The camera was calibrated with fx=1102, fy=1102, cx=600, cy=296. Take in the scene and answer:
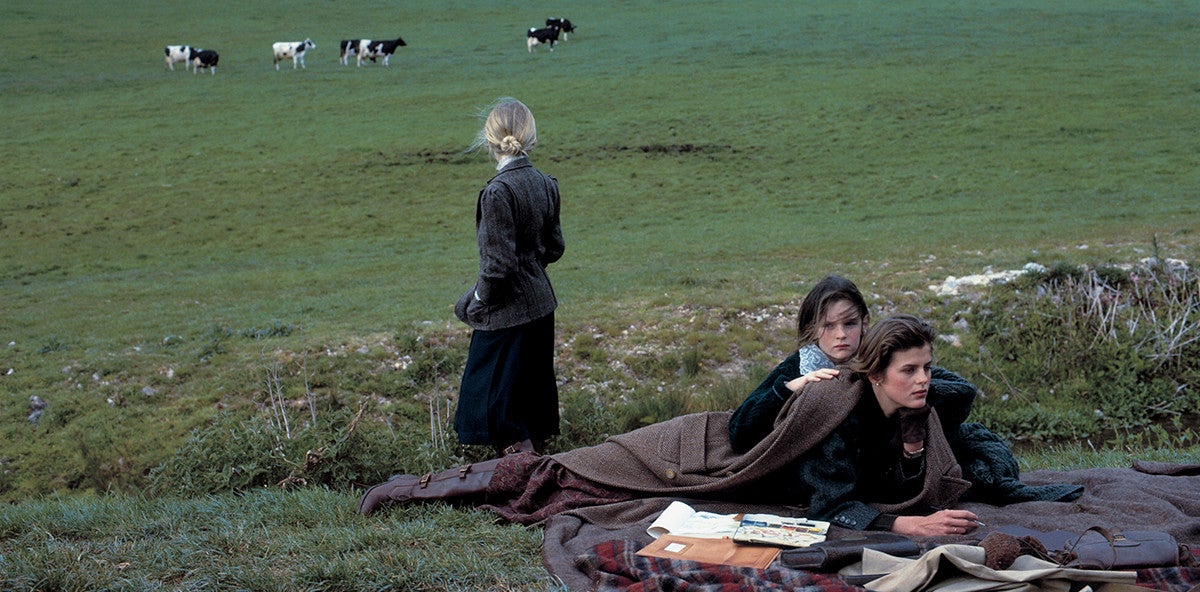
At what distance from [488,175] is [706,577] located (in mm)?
22463

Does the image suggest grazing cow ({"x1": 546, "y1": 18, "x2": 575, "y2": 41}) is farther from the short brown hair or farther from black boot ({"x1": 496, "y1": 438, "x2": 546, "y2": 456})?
the short brown hair

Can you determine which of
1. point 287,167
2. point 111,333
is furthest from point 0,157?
point 111,333

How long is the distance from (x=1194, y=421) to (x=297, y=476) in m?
6.67

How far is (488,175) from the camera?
86.3ft

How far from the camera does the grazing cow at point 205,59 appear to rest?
3944 cm

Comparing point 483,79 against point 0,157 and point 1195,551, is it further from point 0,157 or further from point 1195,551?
point 1195,551

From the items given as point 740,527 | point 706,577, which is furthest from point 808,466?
point 706,577

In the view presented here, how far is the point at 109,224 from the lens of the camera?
22125 mm

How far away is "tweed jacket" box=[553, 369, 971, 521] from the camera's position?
509 cm

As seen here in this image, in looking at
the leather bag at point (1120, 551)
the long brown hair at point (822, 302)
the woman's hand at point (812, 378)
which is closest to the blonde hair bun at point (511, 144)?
the long brown hair at point (822, 302)

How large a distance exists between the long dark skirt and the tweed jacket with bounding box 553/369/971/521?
3.68 ft

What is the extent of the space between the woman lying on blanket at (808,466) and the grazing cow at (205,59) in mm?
37214

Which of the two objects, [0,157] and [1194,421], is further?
[0,157]

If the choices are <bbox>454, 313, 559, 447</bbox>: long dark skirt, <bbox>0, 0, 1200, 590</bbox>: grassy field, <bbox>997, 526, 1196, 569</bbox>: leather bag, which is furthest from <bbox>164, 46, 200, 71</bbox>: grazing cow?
<bbox>997, 526, 1196, 569</bbox>: leather bag
